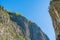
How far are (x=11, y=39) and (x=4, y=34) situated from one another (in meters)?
9.07

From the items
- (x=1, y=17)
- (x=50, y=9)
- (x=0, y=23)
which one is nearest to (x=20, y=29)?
(x=1, y=17)

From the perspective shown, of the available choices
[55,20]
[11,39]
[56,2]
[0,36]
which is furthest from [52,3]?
[11,39]

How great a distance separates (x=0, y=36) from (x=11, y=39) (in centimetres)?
1574

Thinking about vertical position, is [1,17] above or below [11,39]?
above

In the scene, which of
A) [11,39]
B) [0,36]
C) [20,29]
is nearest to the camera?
[0,36]

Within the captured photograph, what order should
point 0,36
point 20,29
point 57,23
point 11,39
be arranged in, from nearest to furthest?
point 57,23 → point 0,36 → point 11,39 → point 20,29

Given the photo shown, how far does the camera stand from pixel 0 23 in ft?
437

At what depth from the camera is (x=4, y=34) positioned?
441 feet

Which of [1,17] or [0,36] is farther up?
[1,17]

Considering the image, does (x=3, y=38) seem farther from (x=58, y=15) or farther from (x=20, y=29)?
(x=58, y=15)

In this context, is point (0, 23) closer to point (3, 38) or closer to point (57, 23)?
point (3, 38)

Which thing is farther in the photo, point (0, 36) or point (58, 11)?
point (0, 36)

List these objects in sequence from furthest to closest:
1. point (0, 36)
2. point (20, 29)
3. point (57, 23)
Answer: point (20, 29) → point (0, 36) → point (57, 23)

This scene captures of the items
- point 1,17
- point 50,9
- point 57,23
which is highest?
point 1,17
